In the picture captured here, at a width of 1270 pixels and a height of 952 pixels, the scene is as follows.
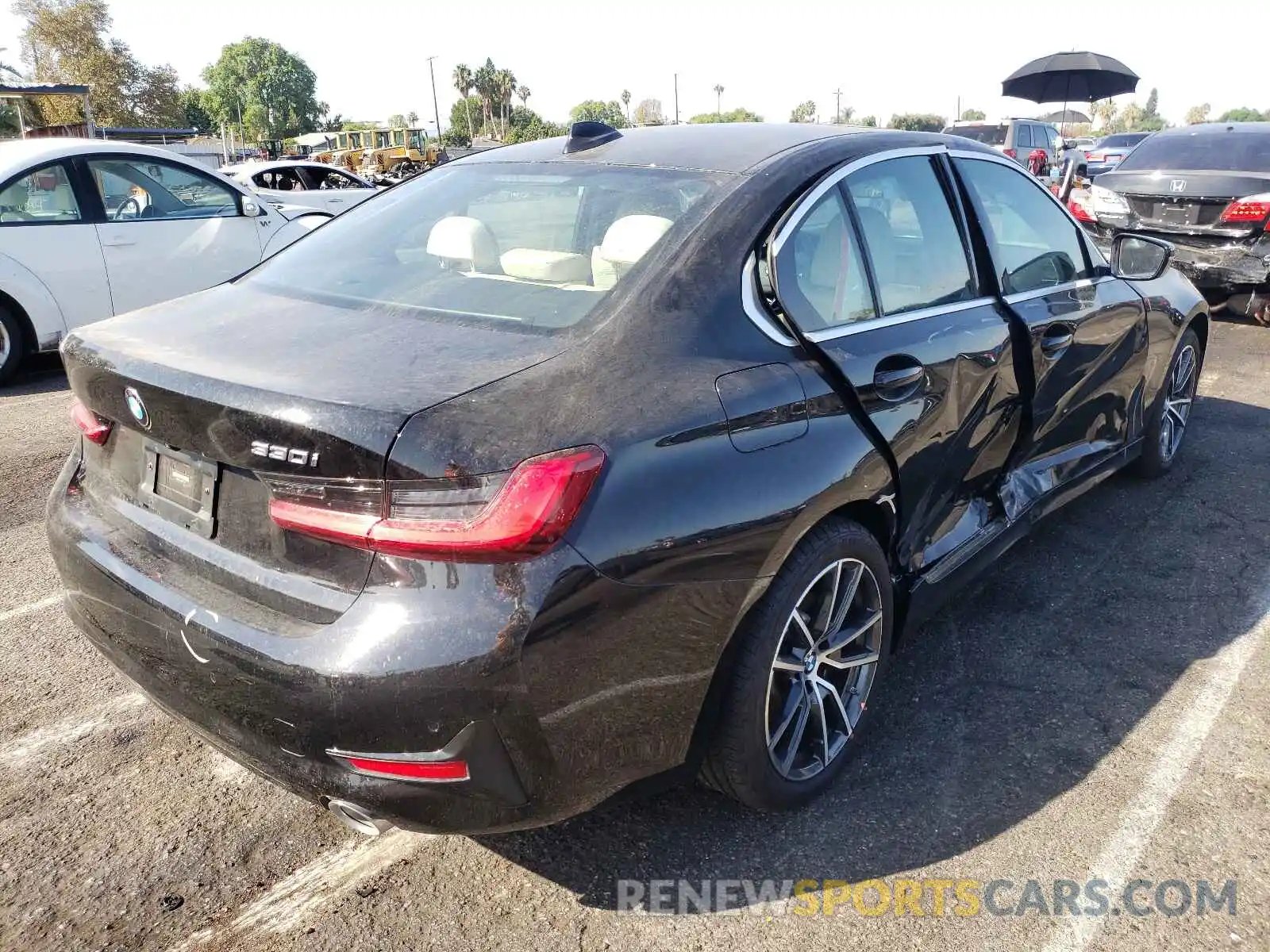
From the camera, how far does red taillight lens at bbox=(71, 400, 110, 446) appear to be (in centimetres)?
243

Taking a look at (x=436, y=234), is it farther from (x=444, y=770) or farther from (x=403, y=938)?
(x=403, y=938)

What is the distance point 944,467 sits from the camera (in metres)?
2.94

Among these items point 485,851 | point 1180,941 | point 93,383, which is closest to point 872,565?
point 1180,941

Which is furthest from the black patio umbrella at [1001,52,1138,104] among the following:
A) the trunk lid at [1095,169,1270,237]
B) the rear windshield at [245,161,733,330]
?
the rear windshield at [245,161,733,330]

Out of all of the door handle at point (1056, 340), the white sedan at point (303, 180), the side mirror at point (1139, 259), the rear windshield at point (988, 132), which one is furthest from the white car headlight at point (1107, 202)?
the rear windshield at point (988, 132)

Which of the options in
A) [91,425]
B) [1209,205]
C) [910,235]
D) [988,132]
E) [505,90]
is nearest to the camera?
[91,425]

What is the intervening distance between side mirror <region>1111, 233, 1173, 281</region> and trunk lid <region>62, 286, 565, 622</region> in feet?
10.1

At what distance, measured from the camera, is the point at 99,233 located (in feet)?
23.8

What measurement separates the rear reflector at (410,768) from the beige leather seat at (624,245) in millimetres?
1158

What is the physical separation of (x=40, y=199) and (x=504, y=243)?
233 inches

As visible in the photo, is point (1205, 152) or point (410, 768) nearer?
point (410, 768)

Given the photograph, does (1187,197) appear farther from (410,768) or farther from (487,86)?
(487,86)

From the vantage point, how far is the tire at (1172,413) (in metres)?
4.74

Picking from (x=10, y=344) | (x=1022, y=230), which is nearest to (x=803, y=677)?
(x=1022, y=230)
